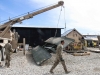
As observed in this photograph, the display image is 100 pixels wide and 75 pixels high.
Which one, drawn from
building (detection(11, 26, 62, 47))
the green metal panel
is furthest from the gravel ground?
building (detection(11, 26, 62, 47))

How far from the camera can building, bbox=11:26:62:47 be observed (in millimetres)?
29203

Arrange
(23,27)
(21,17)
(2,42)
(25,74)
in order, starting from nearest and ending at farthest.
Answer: (25,74)
(2,42)
(21,17)
(23,27)

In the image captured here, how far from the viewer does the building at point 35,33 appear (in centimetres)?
2920

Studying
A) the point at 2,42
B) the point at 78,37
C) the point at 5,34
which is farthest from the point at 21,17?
the point at 78,37

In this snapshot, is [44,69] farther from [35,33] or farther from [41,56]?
[35,33]

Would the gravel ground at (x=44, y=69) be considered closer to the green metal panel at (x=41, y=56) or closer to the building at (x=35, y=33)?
the green metal panel at (x=41, y=56)

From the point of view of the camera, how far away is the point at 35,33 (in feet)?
97.3

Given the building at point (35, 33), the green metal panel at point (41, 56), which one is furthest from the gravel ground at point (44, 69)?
the building at point (35, 33)

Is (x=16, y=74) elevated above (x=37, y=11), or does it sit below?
below

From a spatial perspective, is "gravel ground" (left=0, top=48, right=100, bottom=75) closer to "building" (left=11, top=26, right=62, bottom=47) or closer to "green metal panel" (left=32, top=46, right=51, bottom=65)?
"green metal panel" (left=32, top=46, right=51, bottom=65)

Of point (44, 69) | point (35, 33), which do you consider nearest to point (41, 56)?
point (44, 69)

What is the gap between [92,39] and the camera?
39438mm

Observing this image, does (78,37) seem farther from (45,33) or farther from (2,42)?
(2,42)

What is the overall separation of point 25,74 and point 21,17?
10.8m
